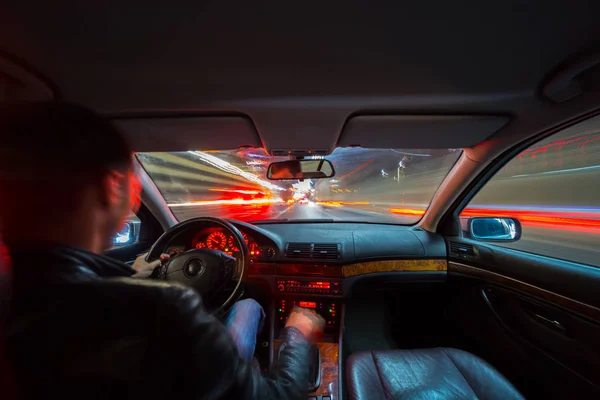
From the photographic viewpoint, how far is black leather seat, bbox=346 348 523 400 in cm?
189

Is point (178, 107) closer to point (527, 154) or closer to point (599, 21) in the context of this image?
point (599, 21)

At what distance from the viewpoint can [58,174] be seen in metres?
0.80

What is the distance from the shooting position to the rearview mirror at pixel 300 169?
2943mm

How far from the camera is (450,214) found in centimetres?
317

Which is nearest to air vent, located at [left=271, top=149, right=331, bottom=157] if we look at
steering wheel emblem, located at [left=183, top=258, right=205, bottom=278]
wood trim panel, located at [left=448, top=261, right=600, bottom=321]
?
steering wheel emblem, located at [left=183, top=258, right=205, bottom=278]

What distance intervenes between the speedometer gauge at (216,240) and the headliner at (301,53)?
137 cm

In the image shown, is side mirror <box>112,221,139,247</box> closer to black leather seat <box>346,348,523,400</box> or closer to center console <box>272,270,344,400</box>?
center console <box>272,270,344,400</box>

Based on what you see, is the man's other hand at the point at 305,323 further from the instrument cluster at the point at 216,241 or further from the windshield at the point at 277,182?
the windshield at the point at 277,182

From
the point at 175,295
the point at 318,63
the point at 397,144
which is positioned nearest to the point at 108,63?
the point at 318,63

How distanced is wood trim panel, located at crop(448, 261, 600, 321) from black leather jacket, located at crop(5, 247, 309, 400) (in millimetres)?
2260

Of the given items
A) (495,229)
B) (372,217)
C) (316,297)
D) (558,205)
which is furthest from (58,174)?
(558,205)

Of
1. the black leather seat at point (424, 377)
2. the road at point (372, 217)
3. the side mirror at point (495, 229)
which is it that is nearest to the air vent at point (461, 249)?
the side mirror at point (495, 229)

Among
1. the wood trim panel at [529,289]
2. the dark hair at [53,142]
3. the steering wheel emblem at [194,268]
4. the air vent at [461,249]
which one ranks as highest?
the dark hair at [53,142]

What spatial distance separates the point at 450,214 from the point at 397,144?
3.98 feet
